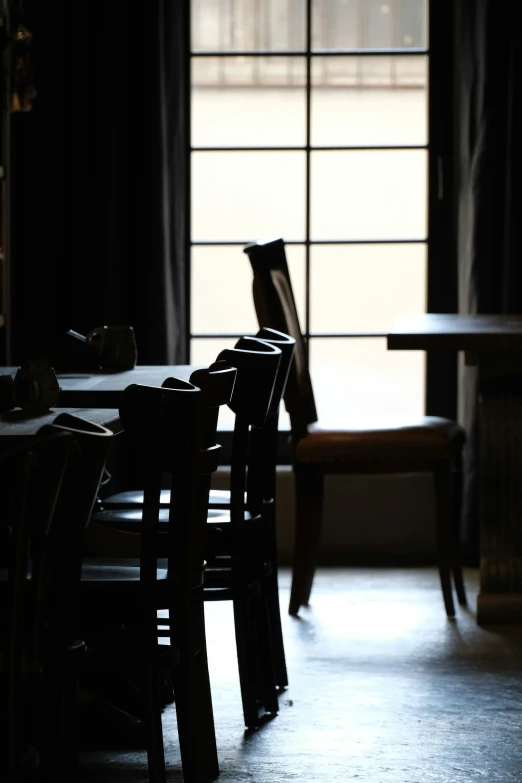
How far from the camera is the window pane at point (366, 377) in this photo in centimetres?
481

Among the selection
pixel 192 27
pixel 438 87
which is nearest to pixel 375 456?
pixel 438 87

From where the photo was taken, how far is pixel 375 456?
390 centimetres

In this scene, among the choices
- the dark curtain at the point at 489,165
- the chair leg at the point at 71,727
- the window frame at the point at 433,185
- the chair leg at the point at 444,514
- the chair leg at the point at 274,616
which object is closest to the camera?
the chair leg at the point at 71,727

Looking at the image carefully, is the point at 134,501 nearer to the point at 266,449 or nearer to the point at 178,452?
the point at 266,449

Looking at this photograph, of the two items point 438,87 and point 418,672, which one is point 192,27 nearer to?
point 438,87

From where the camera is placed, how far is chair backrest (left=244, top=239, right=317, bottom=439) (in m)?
3.85

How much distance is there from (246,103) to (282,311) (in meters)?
1.23

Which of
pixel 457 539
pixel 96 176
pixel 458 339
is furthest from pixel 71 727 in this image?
pixel 96 176

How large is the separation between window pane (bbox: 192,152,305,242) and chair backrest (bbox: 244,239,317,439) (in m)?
0.78

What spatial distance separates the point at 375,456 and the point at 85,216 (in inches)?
55.5

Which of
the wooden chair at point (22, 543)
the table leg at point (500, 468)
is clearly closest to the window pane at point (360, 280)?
the table leg at point (500, 468)

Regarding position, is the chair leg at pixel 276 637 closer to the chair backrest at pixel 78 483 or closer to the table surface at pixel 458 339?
the table surface at pixel 458 339

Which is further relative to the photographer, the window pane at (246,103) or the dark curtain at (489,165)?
the window pane at (246,103)

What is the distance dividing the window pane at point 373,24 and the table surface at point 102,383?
198cm
